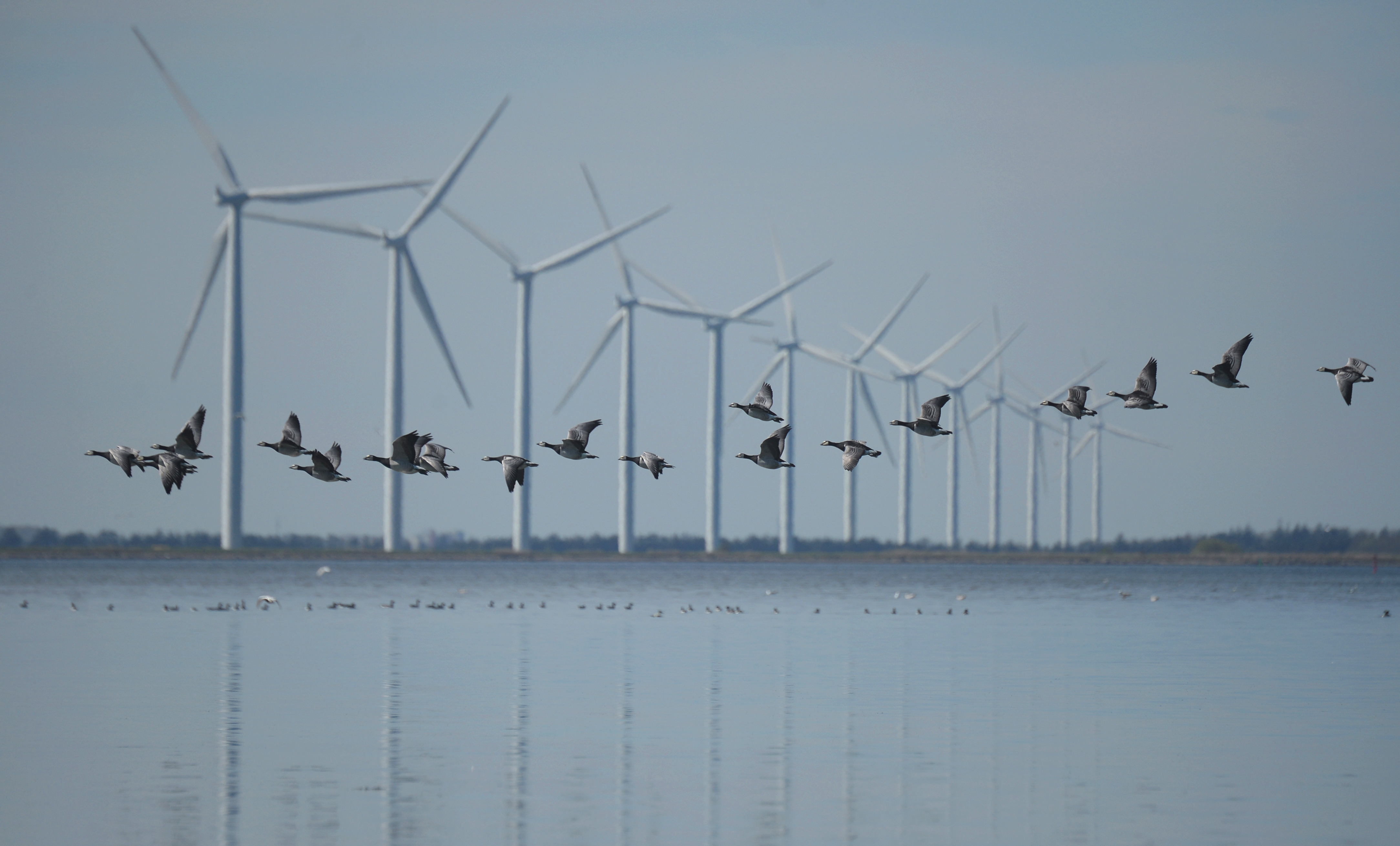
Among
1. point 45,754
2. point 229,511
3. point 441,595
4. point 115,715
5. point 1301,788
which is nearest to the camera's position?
point 1301,788

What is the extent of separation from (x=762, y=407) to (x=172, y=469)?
10.4 metres

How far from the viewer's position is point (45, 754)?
35906 mm

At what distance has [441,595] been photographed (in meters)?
120

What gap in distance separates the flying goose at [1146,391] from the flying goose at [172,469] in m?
15.9

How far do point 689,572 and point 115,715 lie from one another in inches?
6088

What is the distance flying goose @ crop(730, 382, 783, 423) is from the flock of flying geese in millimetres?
27

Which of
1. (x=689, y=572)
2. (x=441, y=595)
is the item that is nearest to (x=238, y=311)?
(x=441, y=595)

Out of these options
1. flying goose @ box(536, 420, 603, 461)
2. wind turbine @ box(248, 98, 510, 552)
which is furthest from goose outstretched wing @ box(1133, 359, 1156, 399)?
wind turbine @ box(248, 98, 510, 552)

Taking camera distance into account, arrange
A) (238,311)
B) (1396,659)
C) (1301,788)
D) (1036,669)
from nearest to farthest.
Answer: (1301,788), (1036,669), (1396,659), (238,311)

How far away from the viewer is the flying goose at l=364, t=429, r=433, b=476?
3122 cm

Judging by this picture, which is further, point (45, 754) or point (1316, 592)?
point (1316, 592)

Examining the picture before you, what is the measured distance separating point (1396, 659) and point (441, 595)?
234 ft

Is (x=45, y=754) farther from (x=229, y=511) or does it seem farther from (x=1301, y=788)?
(x=229, y=511)

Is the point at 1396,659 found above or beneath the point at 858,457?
beneath
